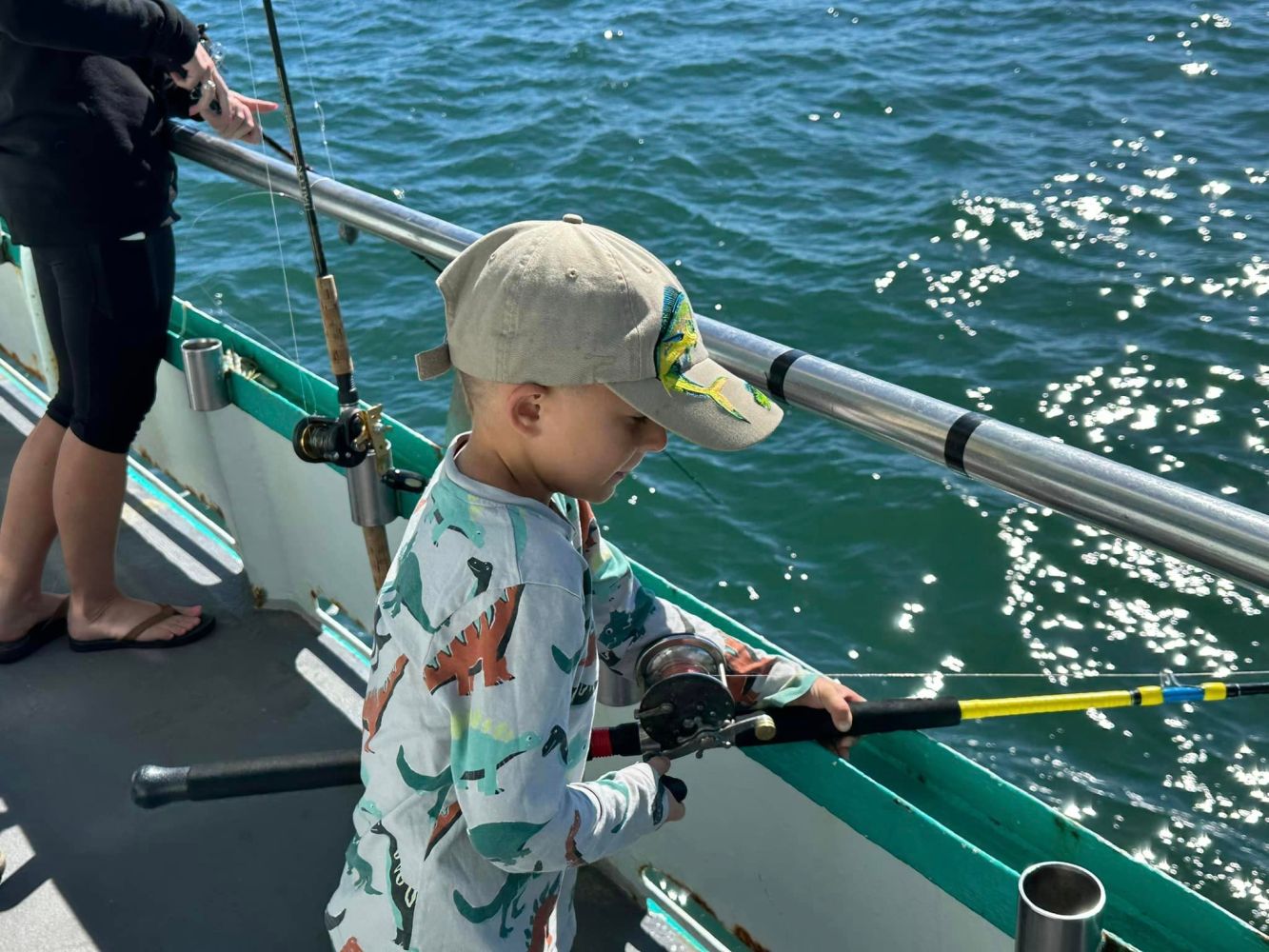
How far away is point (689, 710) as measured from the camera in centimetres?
179

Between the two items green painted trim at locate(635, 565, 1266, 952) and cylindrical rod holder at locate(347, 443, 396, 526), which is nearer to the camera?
green painted trim at locate(635, 565, 1266, 952)

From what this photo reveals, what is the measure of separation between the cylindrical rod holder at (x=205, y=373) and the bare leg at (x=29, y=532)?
0.28 m

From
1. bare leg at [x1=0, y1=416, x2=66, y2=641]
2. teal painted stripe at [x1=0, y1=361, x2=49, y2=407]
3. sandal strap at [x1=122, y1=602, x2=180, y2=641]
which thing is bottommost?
sandal strap at [x1=122, y1=602, x2=180, y2=641]

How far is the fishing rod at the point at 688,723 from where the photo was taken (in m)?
1.80

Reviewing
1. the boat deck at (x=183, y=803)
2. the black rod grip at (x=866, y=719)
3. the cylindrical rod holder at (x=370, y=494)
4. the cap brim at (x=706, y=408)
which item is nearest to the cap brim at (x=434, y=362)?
the cap brim at (x=706, y=408)

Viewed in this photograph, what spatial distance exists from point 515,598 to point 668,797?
391 millimetres

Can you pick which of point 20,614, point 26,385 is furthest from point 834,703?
point 26,385

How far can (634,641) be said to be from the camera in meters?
1.96

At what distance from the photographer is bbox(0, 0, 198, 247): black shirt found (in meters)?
2.58

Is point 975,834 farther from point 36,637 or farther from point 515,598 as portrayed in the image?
point 36,637

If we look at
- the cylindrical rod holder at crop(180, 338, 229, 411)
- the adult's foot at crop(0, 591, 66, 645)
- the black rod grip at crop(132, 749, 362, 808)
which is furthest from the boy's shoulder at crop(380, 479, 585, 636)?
the adult's foot at crop(0, 591, 66, 645)

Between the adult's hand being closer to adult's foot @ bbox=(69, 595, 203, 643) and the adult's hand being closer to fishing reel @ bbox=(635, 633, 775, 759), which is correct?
adult's foot @ bbox=(69, 595, 203, 643)

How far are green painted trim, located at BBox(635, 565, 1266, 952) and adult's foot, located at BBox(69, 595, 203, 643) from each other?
5.28 ft

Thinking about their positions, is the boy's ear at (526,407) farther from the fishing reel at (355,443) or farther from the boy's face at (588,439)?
the fishing reel at (355,443)
